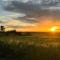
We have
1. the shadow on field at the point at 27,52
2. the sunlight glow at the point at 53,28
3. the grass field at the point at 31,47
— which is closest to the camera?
the shadow on field at the point at 27,52

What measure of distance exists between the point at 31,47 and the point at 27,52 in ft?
1.16

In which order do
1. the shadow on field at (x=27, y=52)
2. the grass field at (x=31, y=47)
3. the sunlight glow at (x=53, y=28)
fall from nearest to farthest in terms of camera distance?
the shadow on field at (x=27, y=52) < the grass field at (x=31, y=47) < the sunlight glow at (x=53, y=28)

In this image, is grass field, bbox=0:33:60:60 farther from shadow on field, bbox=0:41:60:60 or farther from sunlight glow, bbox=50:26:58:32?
sunlight glow, bbox=50:26:58:32

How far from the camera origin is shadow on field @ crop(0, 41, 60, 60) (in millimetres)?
9281

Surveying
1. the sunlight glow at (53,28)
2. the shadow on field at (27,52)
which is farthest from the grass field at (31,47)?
the sunlight glow at (53,28)

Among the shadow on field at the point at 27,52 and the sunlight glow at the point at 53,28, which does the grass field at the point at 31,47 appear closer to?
the shadow on field at the point at 27,52

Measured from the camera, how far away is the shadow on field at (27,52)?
30.5ft

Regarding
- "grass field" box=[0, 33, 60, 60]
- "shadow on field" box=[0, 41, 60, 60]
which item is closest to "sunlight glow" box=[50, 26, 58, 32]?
"grass field" box=[0, 33, 60, 60]

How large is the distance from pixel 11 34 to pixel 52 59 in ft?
9.19

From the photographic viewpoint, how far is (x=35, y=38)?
1072 cm

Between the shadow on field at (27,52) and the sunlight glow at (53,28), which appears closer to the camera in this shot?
the shadow on field at (27,52)

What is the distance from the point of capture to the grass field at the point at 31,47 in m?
9.42

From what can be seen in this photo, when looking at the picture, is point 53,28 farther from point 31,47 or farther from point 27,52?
point 27,52

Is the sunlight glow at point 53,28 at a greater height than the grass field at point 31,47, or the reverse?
the sunlight glow at point 53,28
